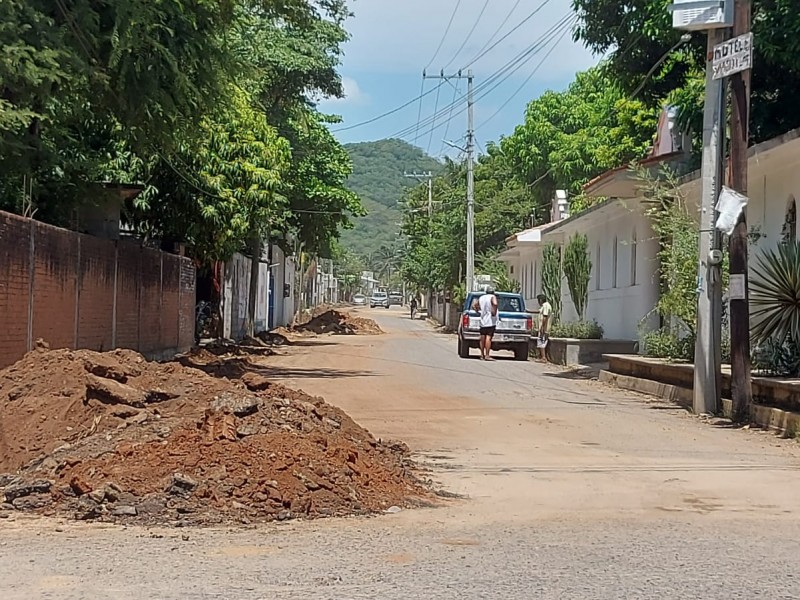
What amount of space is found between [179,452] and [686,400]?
448 inches

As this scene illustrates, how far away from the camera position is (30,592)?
237 inches

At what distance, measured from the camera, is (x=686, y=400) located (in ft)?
59.2

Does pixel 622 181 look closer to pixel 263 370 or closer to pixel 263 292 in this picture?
pixel 263 370

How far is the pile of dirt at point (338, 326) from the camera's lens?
183ft

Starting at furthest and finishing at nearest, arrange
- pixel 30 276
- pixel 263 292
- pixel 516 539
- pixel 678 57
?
pixel 263 292 → pixel 678 57 → pixel 30 276 → pixel 516 539

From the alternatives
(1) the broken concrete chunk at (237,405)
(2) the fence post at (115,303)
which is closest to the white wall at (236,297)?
(2) the fence post at (115,303)

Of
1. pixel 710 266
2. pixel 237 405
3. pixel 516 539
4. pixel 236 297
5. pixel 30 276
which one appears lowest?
pixel 516 539

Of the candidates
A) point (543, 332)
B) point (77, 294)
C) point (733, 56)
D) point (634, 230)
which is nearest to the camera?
point (733, 56)

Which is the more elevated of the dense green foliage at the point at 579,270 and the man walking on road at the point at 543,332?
the dense green foliage at the point at 579,270

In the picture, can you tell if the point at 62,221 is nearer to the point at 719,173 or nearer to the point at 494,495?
the point at 719,173

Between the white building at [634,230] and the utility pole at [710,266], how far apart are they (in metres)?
1.70

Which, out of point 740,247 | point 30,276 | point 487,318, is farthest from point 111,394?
point 487,318

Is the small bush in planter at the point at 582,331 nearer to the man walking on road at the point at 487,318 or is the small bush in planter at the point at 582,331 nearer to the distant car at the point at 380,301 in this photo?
the man walking on road at the point at 487,318

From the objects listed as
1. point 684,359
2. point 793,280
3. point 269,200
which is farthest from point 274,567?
point 269,200
